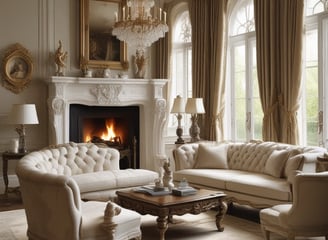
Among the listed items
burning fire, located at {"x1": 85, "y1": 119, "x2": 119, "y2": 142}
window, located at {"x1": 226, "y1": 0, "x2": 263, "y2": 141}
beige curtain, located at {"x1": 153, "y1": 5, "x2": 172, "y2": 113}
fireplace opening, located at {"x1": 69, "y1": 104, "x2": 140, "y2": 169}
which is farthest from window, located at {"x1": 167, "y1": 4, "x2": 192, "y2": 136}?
window, located at {"x1": 226, "y1": 0, "x2": 263, "y2": 141}

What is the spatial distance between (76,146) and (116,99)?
2.14m

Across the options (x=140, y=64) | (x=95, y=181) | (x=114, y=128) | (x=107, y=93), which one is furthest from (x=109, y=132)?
(x=95, y=181)

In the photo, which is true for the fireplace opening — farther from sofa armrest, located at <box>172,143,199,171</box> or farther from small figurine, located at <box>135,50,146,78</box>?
sofa armrest, located at <box>172,143,199,171</box>

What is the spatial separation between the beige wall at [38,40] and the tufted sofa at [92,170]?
1.77 meters

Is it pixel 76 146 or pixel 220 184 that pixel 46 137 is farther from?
pixel 220 184

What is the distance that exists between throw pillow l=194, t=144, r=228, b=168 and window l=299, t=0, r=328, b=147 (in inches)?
47.3

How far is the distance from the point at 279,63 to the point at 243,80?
4.17ft

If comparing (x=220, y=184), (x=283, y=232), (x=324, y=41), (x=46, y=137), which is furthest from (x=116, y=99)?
(x=283, y=232)

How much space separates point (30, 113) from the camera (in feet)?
23.1

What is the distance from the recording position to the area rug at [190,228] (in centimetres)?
506

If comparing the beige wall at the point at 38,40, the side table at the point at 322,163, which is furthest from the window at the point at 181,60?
the side table at the point at 322,163

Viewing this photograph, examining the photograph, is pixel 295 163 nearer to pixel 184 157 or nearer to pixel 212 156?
pixel 212 156

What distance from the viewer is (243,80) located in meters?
7.94

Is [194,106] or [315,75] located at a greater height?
[315,75]
